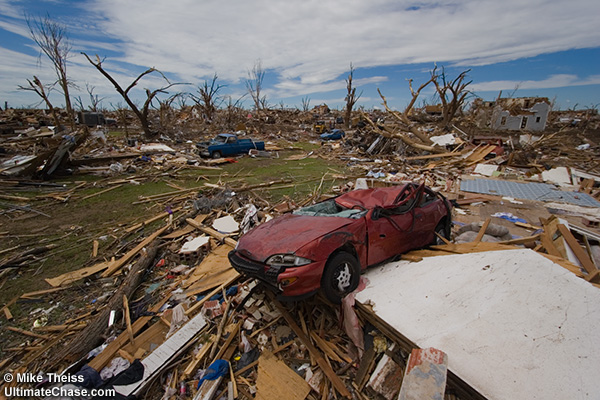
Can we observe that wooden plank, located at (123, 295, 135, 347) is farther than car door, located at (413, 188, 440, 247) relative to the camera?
No

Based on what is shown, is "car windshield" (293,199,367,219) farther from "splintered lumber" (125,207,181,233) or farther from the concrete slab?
"splintered lumber" (125,207,181,233)

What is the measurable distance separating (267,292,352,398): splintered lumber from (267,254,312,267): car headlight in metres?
0.99

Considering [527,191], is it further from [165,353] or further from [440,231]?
[165,353]

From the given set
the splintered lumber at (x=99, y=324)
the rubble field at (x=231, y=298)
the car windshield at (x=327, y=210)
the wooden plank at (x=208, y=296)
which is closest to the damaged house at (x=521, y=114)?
the rubble field at (x=231, y=298)

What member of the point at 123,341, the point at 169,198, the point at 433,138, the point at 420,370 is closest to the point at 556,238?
the point at 420,370

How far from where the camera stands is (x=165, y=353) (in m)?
3.61

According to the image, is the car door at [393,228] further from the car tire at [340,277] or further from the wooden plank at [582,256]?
the wooden plank at [582,256]

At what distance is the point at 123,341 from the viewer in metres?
3.85

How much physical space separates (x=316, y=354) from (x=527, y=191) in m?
11.0

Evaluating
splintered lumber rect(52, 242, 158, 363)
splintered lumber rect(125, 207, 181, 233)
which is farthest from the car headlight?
splintered lumber rect(125, 207, 181, 233)

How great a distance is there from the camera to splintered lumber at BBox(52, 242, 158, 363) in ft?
12.1

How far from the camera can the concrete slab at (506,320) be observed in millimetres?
2232

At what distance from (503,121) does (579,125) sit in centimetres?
698

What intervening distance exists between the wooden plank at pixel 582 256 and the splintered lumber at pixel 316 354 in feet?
10.4
